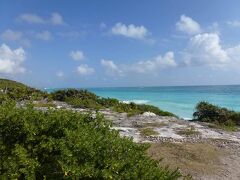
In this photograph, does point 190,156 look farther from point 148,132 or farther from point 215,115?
point 215,115

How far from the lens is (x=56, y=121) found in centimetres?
734

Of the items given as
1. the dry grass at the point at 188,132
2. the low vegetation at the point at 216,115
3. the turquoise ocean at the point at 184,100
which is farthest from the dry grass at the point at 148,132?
the turquoise ocean at the point at 184,100

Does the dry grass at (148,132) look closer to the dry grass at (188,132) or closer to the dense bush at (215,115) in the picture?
the dry grass at (188,132)

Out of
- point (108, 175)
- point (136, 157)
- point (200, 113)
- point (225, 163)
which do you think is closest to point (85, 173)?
point (108, 175)

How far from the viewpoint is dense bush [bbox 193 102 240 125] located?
24172mm

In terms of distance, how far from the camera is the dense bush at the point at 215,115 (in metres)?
24.2

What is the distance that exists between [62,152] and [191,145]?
31.9 ft

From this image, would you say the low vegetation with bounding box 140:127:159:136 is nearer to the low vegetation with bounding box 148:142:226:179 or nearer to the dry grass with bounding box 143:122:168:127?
the dry grass with bounding box 143:122:168:127

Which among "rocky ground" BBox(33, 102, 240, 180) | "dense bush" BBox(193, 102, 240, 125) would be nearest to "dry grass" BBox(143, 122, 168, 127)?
"rocky ground" BBox(33, 102, 240, 180)

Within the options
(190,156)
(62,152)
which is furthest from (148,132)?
(62,152)

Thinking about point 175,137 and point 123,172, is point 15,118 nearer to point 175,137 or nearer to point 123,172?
point 123,172

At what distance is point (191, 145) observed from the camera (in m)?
15.3

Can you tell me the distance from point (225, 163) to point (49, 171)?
836cm

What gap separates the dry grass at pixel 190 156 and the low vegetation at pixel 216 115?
8.11 meters
